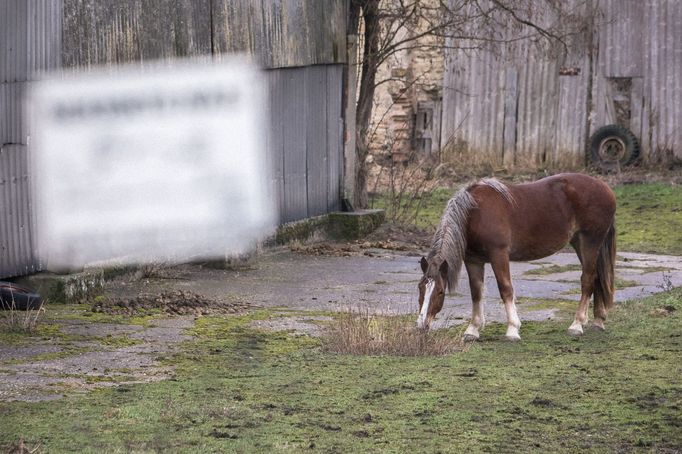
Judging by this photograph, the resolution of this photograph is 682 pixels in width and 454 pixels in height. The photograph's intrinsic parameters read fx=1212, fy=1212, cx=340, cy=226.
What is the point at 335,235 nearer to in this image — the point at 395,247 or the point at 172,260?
the point at 395,247

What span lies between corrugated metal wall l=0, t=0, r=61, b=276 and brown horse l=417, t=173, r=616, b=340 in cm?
403

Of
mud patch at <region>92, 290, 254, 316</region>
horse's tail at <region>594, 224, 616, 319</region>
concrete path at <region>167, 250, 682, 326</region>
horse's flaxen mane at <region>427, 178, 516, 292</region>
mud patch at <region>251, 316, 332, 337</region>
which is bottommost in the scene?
concrete path at <region>167, 250, 682, 326</region>

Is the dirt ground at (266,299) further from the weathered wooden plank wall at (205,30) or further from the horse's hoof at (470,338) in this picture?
the weathered wooden plank wall at (205,30)

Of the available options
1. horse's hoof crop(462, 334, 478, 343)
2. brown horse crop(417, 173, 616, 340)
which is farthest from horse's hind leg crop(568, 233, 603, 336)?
horse's hoof crop(462, 334, 478, 343)

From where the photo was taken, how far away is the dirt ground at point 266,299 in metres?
8.61

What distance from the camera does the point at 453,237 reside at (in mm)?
9656

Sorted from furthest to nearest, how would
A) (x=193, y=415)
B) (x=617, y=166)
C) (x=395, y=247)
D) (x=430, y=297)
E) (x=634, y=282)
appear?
(x=617, y=166) → (x=395, y=247) → (x=634, y=282) → (x=430, y=297) → (x=193, y=415)

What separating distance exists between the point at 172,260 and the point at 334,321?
3532 millimetres

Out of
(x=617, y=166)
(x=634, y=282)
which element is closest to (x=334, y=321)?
(x=634, y=282)

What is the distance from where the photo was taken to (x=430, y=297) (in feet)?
31.0

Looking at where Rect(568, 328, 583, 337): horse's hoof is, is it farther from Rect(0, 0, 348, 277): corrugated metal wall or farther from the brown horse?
Rect(0, 0, 348, 277): corrugated metal wall

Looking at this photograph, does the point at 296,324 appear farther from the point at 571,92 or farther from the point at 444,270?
the point at 571,92

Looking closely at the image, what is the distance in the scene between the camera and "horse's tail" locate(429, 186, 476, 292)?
9.55m

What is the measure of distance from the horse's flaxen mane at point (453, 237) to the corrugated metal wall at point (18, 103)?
13.3ft
